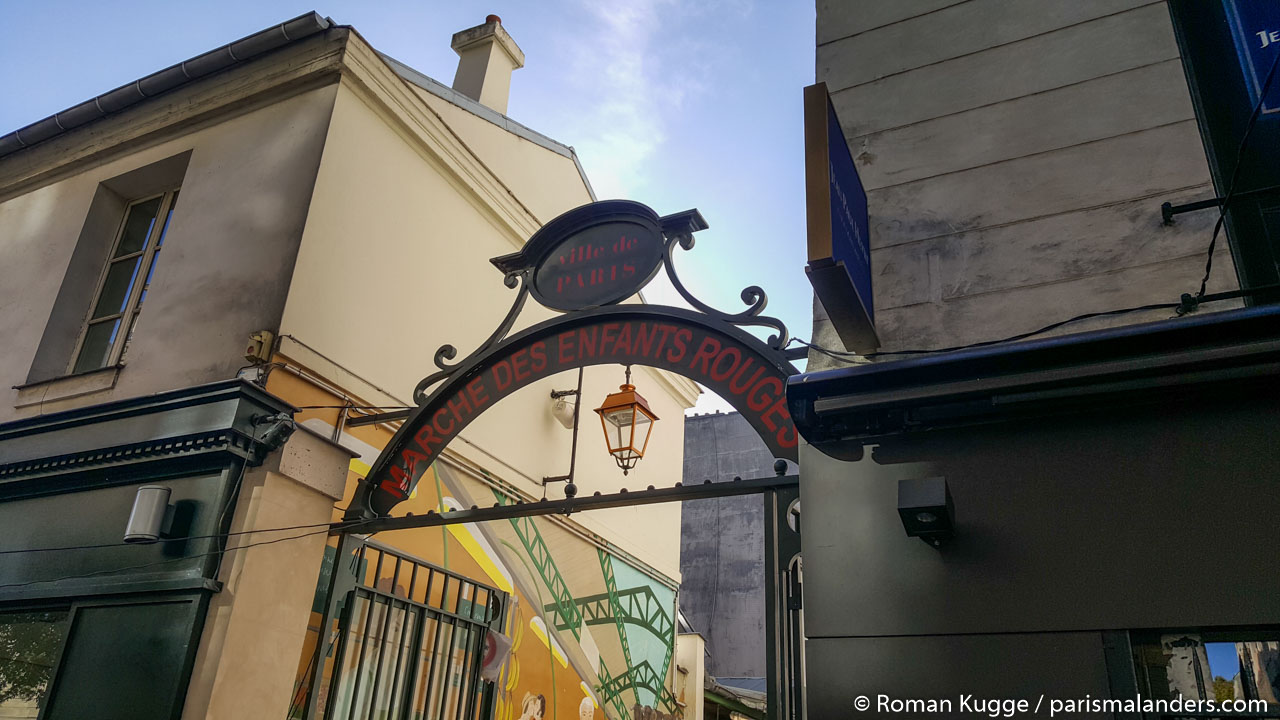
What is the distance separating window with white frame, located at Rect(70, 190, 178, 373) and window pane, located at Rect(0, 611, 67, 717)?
2258 millimetres

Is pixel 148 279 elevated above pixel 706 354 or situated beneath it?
elevated above

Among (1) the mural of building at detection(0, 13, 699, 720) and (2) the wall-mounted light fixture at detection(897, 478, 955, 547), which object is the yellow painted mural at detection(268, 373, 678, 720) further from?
(2) the wall-mounted light fixture at detection(897, 478, 955, 547)

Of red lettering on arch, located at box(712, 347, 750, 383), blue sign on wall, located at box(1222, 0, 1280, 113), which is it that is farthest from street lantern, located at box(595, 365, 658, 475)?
blue sign on wall, located at box(1222, 0, 1280, 113)

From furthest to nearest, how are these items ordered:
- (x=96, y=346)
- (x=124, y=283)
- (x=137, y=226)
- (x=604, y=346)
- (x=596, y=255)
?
(x=137, y=226), (x=124, y=283), (x=96, y=346), (x=596, y=255), (x=604, y=346)

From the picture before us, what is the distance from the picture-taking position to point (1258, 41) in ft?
14.3

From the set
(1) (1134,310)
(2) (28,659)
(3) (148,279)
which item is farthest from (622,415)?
(3) (148,279)

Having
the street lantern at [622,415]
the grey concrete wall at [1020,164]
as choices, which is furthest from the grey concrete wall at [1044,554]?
the street lantern at [622,415]

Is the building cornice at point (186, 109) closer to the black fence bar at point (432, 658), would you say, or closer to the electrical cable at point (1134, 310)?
the black fence bar at point (432, 658)

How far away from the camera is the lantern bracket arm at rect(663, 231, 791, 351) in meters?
5.16

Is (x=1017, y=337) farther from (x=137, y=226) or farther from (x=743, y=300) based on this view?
(x=137, y=226)

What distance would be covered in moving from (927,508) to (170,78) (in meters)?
8.21

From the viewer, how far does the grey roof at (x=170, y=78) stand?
8.22 metres

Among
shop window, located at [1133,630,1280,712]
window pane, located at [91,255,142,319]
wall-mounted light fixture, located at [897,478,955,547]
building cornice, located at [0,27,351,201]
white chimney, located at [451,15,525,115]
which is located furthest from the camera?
white chimney, located at [451,15,525,115]

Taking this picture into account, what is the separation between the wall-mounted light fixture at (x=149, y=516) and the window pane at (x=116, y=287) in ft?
9.23
